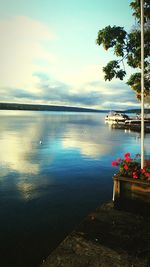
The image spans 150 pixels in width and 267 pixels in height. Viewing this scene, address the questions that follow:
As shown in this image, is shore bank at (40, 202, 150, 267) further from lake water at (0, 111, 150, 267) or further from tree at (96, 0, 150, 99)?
tree at (96, 0, 150, 99)

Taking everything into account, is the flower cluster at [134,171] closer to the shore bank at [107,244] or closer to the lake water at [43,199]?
the shore bank at [107,244]

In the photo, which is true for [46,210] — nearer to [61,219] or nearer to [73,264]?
[61,219]

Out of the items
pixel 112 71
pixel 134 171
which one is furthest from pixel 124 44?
pixel 134 171

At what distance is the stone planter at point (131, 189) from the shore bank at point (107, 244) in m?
0.63

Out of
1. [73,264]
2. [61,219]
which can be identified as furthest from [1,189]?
[73,264]

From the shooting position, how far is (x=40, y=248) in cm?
763

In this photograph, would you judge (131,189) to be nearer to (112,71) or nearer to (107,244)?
(107,244)

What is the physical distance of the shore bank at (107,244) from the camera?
18.6 ft

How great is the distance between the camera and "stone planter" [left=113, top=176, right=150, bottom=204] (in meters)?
8.21

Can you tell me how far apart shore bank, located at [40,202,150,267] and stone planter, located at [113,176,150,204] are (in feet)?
2.07

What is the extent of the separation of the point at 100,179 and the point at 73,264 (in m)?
10.2

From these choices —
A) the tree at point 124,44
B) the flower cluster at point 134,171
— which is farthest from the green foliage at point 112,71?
the flower cluster at point 134,171

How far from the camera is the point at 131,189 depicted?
8531 mm

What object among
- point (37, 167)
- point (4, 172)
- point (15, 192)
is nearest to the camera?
point (15, 192)
